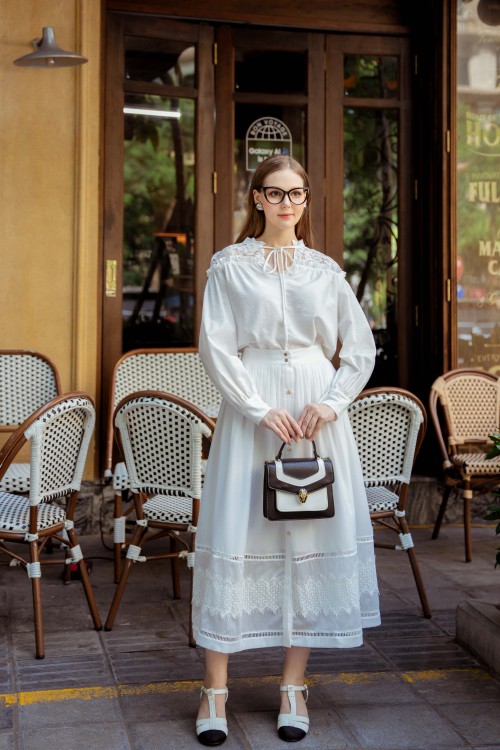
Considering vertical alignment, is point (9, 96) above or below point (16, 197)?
above

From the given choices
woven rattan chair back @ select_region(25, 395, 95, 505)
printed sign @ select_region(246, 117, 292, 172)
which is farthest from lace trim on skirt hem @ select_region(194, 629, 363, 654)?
printed sign @ select_region(246, 117, 292, 172)

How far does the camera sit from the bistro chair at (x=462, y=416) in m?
6.15

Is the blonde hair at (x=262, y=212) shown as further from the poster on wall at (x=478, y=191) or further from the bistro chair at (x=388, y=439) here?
the poster on wall at (x=478, y=191)

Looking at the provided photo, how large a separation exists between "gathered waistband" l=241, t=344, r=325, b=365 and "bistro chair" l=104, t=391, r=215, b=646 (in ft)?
2.80

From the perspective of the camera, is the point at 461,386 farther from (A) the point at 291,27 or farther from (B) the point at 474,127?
(A) the point at 291,27

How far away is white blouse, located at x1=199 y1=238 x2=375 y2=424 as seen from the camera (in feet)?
10.6

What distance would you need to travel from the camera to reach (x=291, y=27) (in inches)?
265

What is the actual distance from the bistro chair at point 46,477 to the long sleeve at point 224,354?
1.02 m

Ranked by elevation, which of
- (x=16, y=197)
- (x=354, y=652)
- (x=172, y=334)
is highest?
(x=16, y=197)

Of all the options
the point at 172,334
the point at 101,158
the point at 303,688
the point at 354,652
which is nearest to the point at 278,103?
the point at 101,158

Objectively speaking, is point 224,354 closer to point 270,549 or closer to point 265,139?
point 270,549

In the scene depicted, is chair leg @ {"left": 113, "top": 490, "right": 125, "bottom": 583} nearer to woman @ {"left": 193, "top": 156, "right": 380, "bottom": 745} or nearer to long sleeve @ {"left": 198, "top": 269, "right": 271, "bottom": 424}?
woman @ {"left": 193, "top": 156, "right": 380, "bottom": 745}

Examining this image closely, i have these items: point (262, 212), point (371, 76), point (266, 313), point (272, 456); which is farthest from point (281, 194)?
point (371, 76)

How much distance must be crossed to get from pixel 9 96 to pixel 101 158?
0.68 meters
